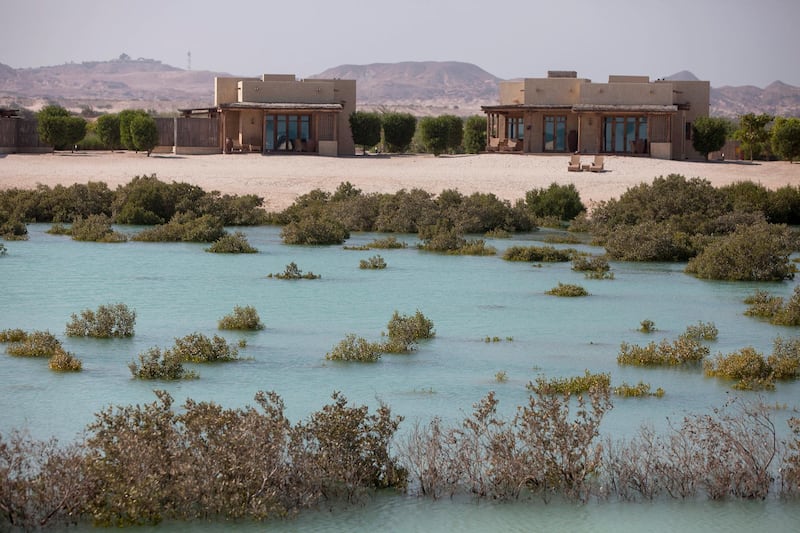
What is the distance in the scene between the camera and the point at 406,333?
19.2 meters

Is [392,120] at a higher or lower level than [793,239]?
higher

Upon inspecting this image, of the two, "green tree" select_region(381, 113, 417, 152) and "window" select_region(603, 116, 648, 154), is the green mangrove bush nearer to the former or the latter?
"window" select_region(603, 116, 648, 154)

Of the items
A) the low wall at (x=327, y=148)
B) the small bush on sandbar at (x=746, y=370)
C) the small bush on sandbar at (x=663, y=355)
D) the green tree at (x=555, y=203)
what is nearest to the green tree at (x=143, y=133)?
the low wall at (x=327, y=148)

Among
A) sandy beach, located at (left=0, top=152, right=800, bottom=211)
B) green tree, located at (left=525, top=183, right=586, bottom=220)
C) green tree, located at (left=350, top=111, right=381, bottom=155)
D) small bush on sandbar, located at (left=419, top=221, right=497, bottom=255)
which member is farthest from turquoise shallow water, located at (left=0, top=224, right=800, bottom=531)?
green tree, located at (left=350, top=111, right=381, bottom=155)

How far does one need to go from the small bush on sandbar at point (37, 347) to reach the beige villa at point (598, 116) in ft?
136

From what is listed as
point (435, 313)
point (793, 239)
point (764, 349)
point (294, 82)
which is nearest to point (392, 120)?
point (294, 82)

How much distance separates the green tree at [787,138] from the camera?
56.2 m

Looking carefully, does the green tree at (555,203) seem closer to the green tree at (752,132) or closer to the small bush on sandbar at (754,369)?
the green tree at (752,132)

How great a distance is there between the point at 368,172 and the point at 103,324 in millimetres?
30989

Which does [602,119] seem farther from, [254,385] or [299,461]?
[299,461]

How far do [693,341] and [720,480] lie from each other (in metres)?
7.83

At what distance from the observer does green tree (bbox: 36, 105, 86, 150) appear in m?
56.4

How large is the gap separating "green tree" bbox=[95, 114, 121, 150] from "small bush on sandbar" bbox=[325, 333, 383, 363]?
43117 mm

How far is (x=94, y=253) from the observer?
3167 cm
